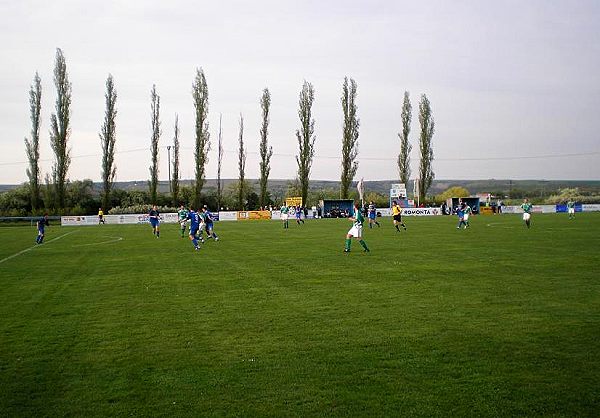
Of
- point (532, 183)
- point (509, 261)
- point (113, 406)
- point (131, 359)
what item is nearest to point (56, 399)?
point (113, 406)

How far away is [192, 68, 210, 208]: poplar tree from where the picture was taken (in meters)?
78.3

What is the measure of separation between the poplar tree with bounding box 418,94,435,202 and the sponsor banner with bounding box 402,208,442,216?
Result: 1562 cm

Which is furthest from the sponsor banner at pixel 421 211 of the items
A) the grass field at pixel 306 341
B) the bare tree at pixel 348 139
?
the grass field at pixel 306 341

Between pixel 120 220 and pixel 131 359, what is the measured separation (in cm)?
5833

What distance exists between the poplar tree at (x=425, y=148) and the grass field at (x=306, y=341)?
2884 inches

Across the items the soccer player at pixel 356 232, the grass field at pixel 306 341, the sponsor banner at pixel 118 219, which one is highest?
the soccer player at pixel 356 232

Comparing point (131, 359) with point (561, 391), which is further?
point (131, 359)

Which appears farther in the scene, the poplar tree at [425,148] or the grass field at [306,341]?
the poplar tree at [425,148]

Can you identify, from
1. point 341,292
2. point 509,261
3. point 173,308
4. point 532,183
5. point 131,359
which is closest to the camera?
point 131,359

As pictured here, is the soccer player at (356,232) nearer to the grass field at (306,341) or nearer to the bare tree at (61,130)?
the grass field at (306,341)

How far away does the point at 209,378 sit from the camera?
6.55 metres

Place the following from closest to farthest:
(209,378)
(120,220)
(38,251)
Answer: (209,378) → (38,251) → (120,220)

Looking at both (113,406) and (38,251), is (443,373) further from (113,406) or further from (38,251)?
(38,251)

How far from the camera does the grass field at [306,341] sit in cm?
581
